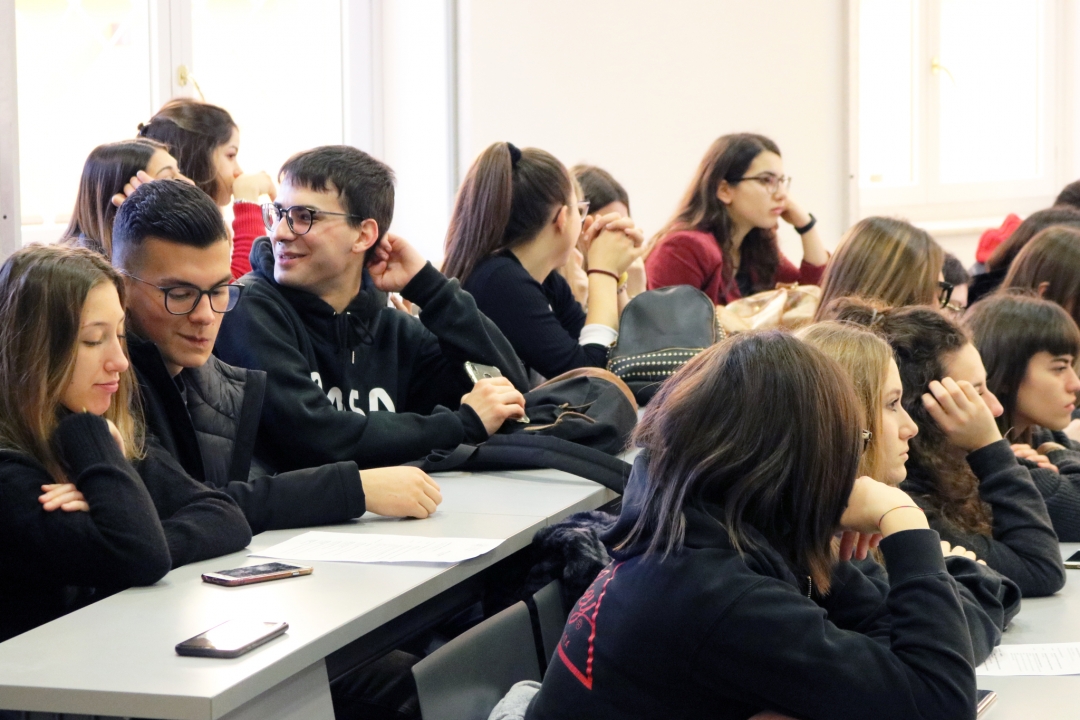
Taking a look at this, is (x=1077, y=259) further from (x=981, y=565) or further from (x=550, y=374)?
(x=981, y=565)

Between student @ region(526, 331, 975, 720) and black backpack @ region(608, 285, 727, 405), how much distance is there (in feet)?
4.57

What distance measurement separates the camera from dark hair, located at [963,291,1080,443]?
2473 millimetres

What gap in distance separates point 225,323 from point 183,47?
200 cm

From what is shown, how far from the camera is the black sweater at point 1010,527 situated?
1885 millimetres

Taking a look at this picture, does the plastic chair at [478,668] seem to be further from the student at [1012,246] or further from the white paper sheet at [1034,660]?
the student at [1012,246]

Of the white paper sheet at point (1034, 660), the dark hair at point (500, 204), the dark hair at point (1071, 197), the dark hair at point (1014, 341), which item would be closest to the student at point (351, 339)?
the dark hair at point (500, 204)

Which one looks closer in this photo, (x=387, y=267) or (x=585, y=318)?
(x=387, y=267)

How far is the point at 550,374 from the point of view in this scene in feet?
9.68

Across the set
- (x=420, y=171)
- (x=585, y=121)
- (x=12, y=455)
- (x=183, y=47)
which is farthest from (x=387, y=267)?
(x=585, y=121)

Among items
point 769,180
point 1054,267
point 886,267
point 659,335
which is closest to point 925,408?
point 659,335

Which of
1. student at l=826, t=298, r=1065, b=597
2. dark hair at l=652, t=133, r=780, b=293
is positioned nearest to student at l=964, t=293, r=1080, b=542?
student at l=826, t=298, r=1065, b=597

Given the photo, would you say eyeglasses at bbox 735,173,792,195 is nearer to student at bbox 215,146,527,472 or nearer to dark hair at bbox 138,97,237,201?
student at bbox 215,146,527,472

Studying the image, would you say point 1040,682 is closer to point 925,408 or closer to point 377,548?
point 925,408

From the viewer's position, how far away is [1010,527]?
6.34ft
